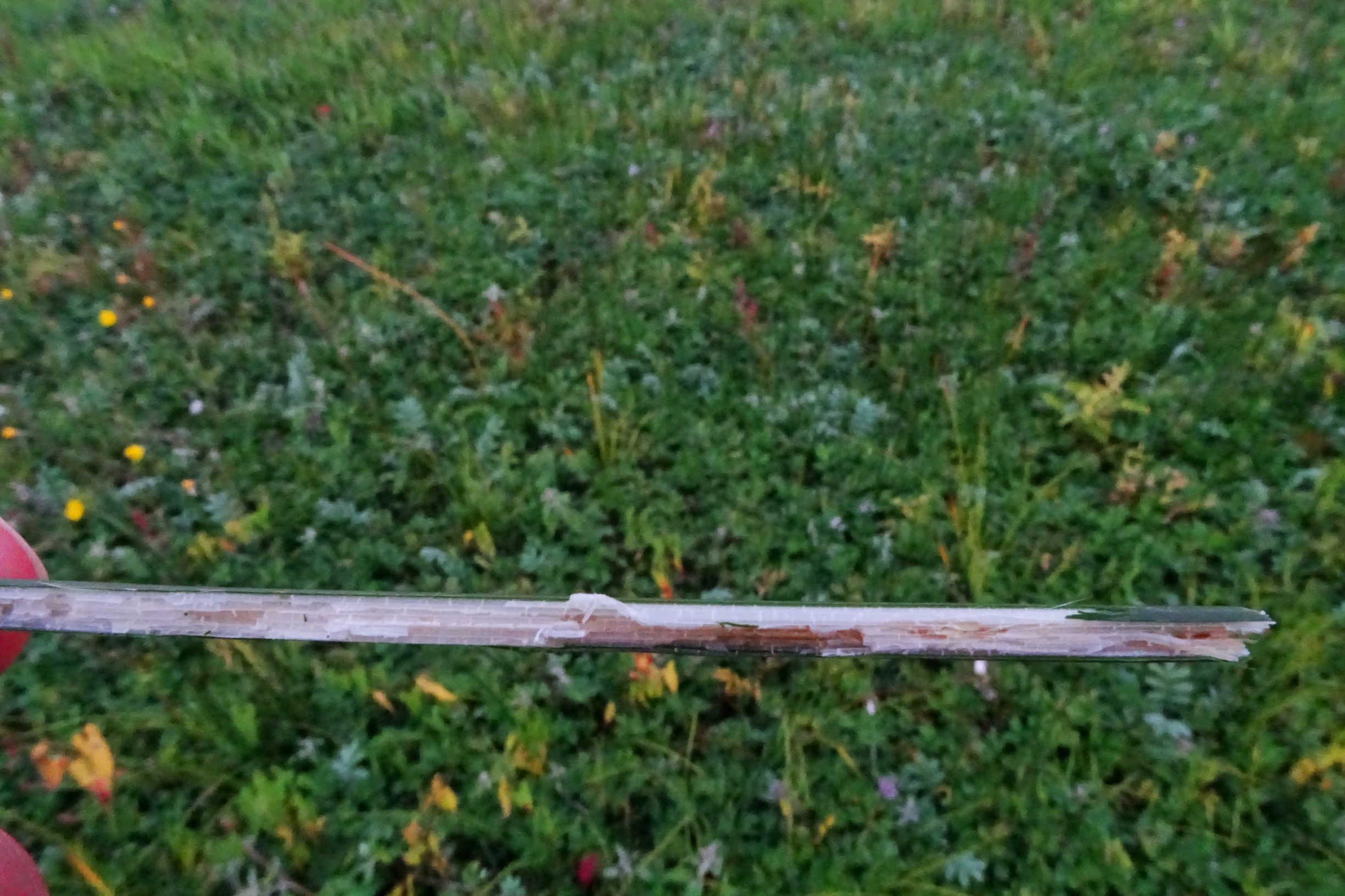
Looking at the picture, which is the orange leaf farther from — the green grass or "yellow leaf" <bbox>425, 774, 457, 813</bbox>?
"yellow leaf" <bbox>425, 774, 457, 813</bbox>

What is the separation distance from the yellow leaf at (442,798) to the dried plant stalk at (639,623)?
1443 mm

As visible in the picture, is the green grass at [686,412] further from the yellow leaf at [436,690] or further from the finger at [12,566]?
the finger at [12,566]

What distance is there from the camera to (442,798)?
2.85m

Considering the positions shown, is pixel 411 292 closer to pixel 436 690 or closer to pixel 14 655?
pixel 436 690

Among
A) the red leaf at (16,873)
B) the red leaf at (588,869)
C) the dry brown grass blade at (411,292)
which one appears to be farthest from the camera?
the dry brown grass blade at (411,292)

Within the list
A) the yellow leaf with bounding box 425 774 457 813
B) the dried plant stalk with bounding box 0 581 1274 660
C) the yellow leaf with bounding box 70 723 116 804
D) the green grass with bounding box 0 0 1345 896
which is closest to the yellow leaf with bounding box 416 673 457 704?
the green grass with bounding box 0 0 1345 896

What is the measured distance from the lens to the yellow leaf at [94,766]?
2.81 meters

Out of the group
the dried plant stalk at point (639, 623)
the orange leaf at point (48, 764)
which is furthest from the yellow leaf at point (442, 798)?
the dried plant stalk at point (639, 623)

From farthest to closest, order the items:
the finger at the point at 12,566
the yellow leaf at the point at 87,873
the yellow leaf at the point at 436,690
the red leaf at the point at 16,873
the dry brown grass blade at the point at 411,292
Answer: the dry brown grass blade at the point at 411,292 → the yellow leaf at the point at 436,690 → the yellow leaf at the point at 87,873 → the finger at the point at 12,566 → the red leaf at the point at 16,873

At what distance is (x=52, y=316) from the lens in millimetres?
4254

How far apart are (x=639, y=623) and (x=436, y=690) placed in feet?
5.72

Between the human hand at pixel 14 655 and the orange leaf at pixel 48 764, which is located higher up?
the human hand at pixel 14 655

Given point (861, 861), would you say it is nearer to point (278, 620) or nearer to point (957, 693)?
point (957, 693)

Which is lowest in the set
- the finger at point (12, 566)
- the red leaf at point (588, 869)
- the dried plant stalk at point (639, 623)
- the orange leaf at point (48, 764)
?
the red leaf at point (588, 869)
